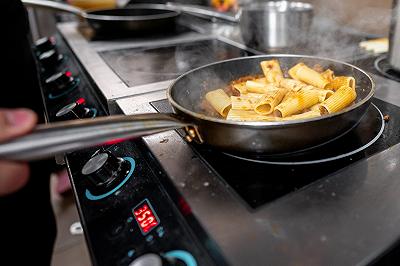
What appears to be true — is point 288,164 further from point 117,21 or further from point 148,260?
point 117,21

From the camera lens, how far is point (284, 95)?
70 cm

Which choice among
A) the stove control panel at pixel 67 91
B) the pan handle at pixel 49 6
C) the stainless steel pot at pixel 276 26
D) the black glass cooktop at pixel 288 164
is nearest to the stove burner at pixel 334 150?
the black glass cooktop at pixel 288 164

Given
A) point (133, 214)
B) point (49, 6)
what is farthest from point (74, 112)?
point (49, 6)

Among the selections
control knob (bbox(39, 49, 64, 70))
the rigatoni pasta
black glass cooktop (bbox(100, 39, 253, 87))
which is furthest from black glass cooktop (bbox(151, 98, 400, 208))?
control knob (bbox(39, 49, 64, 70))

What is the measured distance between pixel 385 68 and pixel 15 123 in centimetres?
98

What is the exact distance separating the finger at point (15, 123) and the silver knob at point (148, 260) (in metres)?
0.22

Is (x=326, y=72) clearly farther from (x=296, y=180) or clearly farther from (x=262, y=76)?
(x=296, y=180)

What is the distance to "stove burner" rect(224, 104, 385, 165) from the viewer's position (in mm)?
553

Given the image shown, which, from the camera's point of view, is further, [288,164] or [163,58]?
[163,58]

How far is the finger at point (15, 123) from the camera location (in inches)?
15.9

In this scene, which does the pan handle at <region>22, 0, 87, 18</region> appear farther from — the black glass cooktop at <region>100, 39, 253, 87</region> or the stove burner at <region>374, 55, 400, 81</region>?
the stove burner at <region>374, 55, 400, 81</region>

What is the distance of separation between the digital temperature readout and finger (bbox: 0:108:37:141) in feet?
0.66

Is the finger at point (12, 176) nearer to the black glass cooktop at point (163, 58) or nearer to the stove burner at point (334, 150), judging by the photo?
the stove burner at point (334, 150)

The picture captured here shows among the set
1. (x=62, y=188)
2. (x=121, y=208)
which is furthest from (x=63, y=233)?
(x=121, y=208)
